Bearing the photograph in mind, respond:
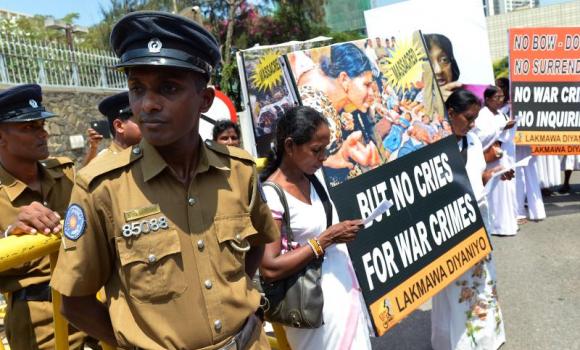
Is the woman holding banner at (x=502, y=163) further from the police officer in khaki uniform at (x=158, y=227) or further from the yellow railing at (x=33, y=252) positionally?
the yellow railing at (x=33, y=252)

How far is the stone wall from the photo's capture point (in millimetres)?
7594

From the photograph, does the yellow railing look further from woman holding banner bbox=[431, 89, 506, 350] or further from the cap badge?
woman holding banner bbox=[431, 89, 506, 350]

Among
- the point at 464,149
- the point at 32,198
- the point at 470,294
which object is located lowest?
the point at 470,294

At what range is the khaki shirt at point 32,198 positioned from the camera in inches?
76.0

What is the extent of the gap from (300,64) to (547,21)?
4375cm

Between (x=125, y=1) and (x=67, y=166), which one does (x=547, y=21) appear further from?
(x=67, y=166)

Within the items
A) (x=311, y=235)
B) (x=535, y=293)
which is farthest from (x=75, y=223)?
(x=535, y=293)

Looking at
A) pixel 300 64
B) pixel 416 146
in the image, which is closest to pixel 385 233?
pixel 416 146

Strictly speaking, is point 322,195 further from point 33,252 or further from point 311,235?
point 33,252

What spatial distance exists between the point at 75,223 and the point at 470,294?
2.56 meters

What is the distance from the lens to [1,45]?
6.82m

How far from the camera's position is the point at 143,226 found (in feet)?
4.24

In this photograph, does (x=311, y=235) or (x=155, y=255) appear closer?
(x=155, y=255)

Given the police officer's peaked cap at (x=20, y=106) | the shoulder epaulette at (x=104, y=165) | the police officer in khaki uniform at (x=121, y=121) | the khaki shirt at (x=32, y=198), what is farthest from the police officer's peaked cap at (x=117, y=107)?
the shoulder epaulette at (x=104, y=165)
